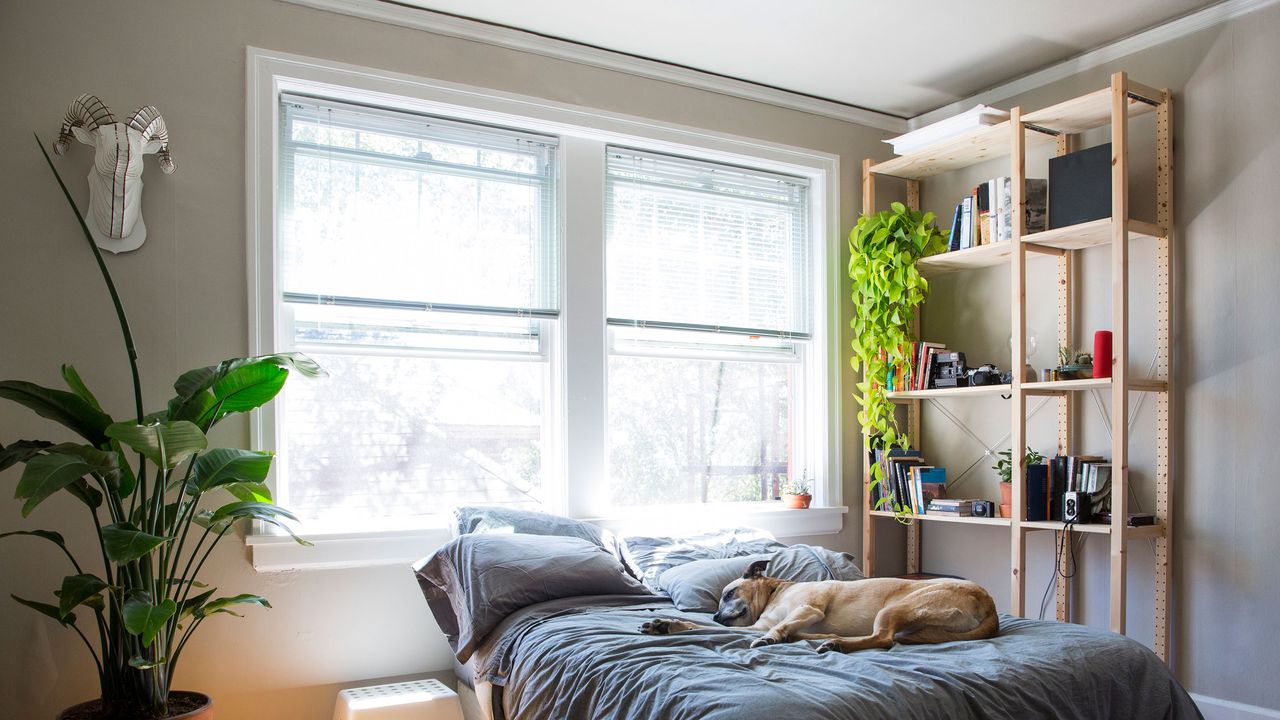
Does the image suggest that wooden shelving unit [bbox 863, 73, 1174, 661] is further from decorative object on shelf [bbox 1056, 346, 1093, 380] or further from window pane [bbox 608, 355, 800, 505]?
window pane [bbox 608, 355, 800, 505]

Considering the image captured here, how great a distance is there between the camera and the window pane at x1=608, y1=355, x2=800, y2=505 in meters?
4.02

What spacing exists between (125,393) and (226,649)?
3.04 ft

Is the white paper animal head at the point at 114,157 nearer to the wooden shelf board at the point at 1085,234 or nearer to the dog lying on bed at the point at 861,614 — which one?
the dog lying on bed at the point at 861,614

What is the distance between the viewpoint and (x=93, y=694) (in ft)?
9.59

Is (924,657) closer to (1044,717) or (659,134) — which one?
(1044,717)

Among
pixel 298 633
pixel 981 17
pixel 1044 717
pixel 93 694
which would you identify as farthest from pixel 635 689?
pixel 981 17

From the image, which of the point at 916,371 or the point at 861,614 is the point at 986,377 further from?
the point at 861,614

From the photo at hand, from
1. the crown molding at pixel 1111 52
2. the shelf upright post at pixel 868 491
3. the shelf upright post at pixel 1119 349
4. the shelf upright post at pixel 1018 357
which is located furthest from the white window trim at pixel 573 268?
the shelf upright post at pixel 1119 349

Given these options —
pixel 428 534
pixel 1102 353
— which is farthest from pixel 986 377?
pixel 428 534

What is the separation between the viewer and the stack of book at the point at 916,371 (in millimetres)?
4180

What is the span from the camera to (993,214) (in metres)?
3.88

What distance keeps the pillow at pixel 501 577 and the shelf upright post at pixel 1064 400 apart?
1896mm

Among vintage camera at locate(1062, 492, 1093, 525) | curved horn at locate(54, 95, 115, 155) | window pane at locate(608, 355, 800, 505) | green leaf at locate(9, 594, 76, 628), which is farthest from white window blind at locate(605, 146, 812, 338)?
green leaf at locate(9, 594, 76, 628)

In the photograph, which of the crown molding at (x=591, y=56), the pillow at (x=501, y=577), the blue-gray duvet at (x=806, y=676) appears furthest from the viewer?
the crown molding at (x=591, y=56)
